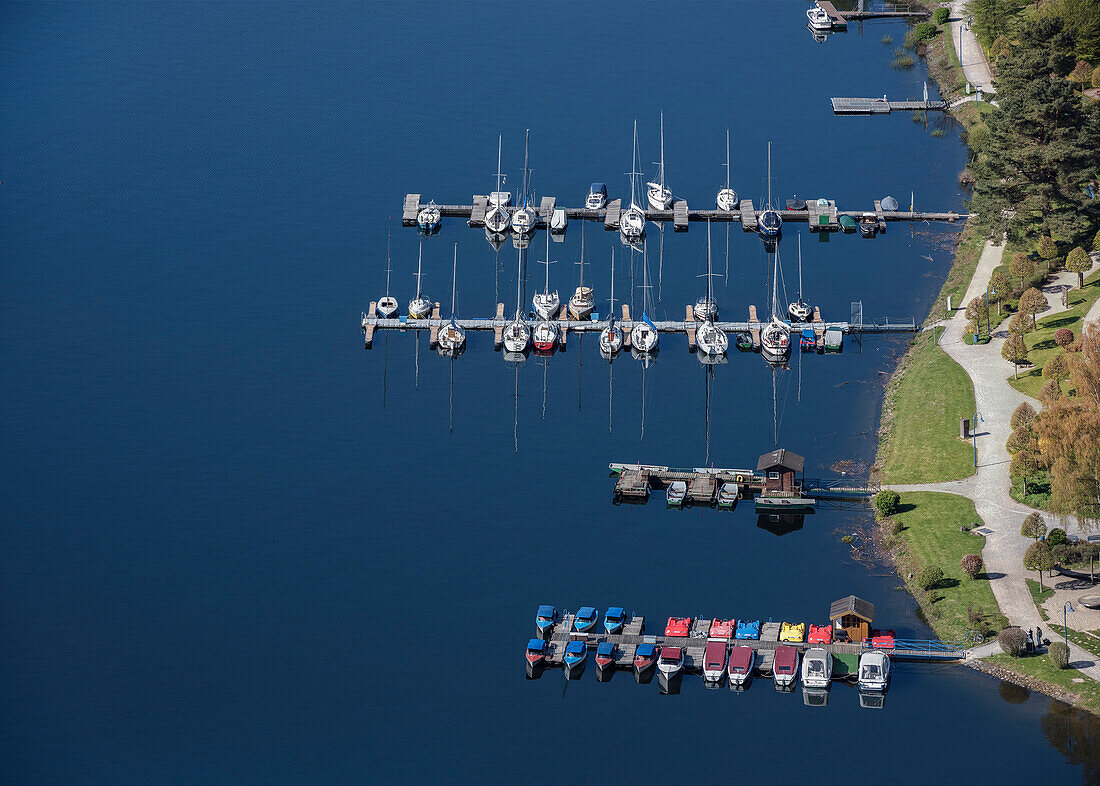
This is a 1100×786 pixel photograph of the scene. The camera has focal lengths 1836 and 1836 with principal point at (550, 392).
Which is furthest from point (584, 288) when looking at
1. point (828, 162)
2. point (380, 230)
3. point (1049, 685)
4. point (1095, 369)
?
point (1049, 685)

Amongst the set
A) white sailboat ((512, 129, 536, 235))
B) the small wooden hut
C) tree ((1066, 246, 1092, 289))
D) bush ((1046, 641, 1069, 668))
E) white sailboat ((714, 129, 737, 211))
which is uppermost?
white sailboat ((714, 129, 737, 211))

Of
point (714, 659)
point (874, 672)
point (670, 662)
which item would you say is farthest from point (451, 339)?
point (874, 672)

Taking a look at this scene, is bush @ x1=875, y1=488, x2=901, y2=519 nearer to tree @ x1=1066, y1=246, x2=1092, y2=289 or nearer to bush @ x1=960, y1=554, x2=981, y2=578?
bush @ x1=960, y1=554, x2=981, y2=578

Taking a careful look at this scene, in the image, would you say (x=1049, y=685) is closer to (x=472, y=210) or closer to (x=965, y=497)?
(x=965, y=497)

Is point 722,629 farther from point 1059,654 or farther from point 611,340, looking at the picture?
point 611,340

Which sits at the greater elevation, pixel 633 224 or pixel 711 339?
pixel 633 224

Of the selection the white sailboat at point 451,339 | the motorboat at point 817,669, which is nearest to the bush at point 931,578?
the motorboat at point 817,669

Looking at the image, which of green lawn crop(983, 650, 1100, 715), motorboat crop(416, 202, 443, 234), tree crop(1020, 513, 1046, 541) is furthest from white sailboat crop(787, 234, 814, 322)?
green lawn crop(983, 650, 1100, 715)
